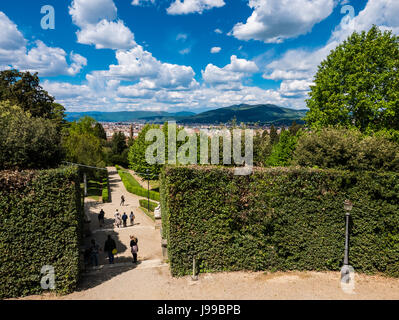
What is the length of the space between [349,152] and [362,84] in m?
6.63

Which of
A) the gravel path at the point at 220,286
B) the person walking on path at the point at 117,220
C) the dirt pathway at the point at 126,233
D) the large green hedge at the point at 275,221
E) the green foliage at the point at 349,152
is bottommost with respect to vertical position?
the dirt pathway at the point at 126,233

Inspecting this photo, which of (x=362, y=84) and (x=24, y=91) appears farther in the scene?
(x=24, y=91)

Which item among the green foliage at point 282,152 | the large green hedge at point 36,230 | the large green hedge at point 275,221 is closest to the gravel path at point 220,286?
the large green hedge at point 275,221

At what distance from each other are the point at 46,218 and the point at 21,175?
170cm

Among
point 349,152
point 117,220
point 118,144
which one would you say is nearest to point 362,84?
point 349,152

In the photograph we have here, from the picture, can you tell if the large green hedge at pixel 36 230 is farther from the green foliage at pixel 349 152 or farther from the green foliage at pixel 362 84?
the green foliage at pixel 362 84

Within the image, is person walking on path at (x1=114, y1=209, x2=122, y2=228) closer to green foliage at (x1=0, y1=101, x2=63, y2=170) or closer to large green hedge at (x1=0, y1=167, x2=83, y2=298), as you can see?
green foliage at (x1=0, y1=101, x2=63, y2=170)

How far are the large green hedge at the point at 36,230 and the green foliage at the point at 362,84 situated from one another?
17644mm

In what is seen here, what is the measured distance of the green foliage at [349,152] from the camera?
40.7ft

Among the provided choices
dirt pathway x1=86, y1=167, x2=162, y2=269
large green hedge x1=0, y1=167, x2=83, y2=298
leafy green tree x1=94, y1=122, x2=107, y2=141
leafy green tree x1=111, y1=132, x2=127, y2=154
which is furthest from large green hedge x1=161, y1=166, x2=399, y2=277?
leafy green tree x1=111, y1=132, x2=127, y2=154

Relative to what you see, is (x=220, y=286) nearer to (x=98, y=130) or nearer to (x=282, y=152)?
(x=282, y=152)

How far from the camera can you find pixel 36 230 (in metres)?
8.58
